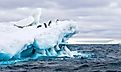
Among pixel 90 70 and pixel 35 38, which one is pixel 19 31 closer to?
pixel 35 38

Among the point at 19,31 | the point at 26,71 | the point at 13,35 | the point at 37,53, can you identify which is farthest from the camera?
the point at 37,53

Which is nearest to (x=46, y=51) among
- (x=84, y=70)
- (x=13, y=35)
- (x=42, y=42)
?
(x=42, y=42)

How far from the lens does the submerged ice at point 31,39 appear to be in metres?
30.4

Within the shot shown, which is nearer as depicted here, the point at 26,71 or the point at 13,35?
the point at 26,71

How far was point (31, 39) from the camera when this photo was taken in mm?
32750

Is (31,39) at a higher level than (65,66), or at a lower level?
higher

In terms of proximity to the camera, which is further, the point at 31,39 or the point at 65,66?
the point at 31,39

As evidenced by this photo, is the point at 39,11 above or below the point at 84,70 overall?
above

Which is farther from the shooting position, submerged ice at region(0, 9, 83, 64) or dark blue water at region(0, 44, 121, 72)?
submerged ice at region(0, 9, 83, 64)

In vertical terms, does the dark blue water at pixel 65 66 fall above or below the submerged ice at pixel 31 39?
below

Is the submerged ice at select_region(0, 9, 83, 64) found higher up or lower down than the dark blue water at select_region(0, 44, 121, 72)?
higher up

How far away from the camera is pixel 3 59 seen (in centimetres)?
3156

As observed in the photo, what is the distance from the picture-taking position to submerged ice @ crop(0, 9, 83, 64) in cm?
3043

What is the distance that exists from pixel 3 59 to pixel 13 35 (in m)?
1.96
